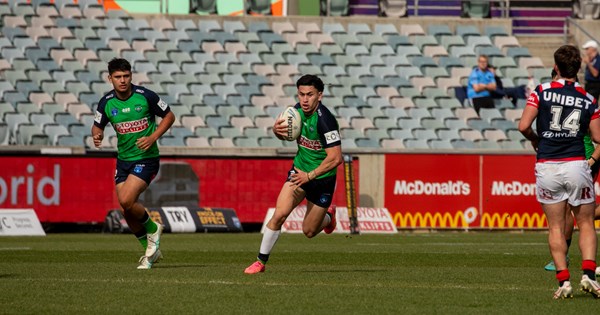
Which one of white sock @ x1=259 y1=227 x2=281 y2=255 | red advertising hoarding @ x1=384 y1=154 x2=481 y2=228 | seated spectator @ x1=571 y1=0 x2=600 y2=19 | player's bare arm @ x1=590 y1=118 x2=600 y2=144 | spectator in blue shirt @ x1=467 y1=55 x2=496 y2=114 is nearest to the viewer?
player's bare arm @ x1=590 y1=118 x2=600 y2=144

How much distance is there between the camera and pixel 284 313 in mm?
9609

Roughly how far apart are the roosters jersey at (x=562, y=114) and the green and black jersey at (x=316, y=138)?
10.5 feet

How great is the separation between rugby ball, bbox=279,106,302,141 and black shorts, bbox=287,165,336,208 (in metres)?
0.45

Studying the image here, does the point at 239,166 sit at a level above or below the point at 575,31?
below

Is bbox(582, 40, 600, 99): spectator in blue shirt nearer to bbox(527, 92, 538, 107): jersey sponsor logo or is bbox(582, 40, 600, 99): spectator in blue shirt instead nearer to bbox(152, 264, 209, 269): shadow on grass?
bbox(152, 264, 209, 269): shadow on grass

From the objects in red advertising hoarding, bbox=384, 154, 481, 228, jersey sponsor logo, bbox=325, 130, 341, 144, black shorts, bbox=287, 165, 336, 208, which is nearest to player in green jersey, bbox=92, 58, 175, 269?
black shorts, bbox=287, 165, 336, 208

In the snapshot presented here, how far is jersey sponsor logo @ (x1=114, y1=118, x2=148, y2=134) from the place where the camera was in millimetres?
14867

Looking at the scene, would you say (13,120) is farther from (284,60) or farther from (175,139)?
(284,60)

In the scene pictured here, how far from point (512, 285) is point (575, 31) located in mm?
26161

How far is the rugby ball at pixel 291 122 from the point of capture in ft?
44.6

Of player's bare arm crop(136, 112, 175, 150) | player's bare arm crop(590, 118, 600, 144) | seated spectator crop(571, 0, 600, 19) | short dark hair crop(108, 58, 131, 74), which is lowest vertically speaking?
player's bare arm crop(136, 112, 175, 150)

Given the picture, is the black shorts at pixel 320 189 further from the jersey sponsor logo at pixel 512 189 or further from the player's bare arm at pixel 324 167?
the jersey sponsor logo at pixel 512 189

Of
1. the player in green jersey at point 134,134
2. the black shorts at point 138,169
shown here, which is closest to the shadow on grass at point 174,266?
the player in green jersey at point 134,134

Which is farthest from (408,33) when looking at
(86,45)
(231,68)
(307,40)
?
(86,45)
